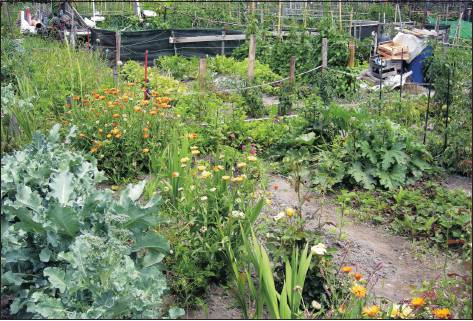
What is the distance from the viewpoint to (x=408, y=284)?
4.23 m

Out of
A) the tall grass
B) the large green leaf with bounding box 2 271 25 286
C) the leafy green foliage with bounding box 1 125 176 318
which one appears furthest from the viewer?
the tall grass

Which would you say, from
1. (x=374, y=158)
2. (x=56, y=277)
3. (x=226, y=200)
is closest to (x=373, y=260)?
(x=226, y=200)

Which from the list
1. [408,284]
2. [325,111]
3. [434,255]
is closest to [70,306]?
[408,284]

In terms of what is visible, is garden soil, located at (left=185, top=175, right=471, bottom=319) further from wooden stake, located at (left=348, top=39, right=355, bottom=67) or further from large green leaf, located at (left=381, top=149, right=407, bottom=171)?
wooden stake, located at (left=348, top=39, right=355, bottom=67)

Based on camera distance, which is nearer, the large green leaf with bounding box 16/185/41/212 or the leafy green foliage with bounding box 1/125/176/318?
the leafy green foliage with bounding box 1/125/176/318

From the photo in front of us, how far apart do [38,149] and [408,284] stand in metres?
2.73

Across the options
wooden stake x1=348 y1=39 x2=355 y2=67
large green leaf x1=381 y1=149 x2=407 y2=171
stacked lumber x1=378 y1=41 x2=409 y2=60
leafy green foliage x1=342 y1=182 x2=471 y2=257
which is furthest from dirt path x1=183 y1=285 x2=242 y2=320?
stacked lumber x1=378 y1=41 x2=409 y2=60

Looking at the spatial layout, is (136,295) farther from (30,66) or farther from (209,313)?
(30,66)

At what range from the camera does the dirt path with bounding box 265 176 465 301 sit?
4191mm

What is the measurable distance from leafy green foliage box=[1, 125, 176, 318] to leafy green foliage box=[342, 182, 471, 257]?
247cm

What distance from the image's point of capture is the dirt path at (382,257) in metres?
4.19

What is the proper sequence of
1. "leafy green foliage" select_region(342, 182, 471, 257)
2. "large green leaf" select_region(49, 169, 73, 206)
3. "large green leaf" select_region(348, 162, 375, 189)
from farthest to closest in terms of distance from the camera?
"large green leaf" select_region(348, 162, 375, 189) < "leafy green foliage" select_region(342, 182, 471, 257) < "large green leaf" select_region(49, 169, 73, 206)

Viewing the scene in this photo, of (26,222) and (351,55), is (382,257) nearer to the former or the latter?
(26,222)

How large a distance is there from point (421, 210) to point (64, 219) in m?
3.33
